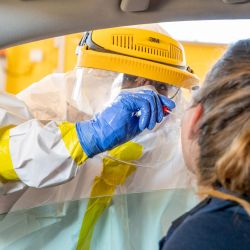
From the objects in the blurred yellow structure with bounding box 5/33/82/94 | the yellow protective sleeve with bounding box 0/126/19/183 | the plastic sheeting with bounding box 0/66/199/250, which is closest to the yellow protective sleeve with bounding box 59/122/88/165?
the yellow protective sleeve with bounding box 0/126/19/183

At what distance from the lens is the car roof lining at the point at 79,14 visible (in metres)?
0.61

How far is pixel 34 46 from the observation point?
11.0ft

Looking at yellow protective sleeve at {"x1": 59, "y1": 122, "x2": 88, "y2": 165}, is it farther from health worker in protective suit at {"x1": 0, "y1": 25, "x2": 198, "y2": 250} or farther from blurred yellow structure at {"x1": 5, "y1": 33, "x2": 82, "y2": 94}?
blurred yellow structure at {"x1": 5, "y1": 33, "x2": 82, "y2": 94}

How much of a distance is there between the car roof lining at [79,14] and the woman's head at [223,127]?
0.08 meters

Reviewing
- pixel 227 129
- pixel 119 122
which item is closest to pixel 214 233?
pixel 227 129

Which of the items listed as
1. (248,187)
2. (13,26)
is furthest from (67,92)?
(248,187)

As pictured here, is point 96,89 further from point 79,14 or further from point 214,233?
point 214,233

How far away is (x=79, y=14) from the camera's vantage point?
0.62 meters

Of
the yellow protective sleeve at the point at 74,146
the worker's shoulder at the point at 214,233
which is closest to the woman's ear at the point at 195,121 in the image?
the worker's shoulder at the point at 214,233

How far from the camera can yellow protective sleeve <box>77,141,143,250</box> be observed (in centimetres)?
104

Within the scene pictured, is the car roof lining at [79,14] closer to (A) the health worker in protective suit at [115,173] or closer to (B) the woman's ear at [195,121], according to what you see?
(B) the woman's ear at [195,121]

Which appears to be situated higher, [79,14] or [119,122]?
[79,14]

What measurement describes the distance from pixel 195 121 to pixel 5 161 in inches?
15.4

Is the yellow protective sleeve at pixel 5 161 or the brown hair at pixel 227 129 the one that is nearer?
the brown hair at pixel 227 129
